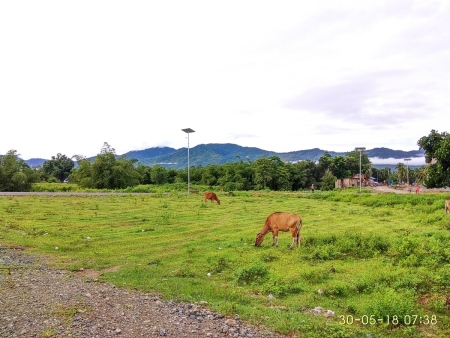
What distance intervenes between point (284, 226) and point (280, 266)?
3.54 m

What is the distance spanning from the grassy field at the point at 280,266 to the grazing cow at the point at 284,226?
52cm

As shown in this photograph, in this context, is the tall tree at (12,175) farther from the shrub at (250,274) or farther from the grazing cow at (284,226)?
the shrub at (250,274)

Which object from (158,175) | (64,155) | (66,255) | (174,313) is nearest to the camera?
(174,313)

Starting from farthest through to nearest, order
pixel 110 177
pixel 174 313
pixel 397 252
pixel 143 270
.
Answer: pixel 110 177 < pixel 397 252 < pixel 143 270 < pixel 174 313

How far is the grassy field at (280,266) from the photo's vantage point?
7.46m

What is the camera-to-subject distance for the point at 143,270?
11.3 meters

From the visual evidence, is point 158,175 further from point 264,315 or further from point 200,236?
point 264,315

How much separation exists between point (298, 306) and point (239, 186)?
71109mm

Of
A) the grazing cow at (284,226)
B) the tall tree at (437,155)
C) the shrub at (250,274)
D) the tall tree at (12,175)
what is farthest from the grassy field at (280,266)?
the tall tree at (12,175)

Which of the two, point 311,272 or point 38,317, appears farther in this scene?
point 311,272

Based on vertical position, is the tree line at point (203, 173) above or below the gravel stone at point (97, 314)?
above

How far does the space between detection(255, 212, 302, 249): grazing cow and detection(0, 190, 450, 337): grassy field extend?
52 cm

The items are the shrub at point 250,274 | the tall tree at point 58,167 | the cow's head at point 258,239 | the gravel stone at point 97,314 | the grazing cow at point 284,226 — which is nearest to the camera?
the gravel stone at point 97,314

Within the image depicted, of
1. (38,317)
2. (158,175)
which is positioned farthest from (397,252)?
(158,175)
